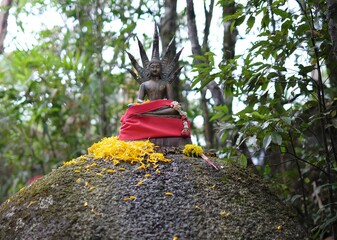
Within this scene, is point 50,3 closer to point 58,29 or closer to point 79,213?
point 58,29

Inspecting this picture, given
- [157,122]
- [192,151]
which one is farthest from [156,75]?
[192,151]

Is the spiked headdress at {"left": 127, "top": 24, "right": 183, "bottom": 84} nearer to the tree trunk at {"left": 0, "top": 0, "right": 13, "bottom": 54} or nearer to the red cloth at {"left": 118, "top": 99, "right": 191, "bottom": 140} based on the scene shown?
the red cloth at {"left": 118, "top": 99, "right": 191, "bottom": 140}

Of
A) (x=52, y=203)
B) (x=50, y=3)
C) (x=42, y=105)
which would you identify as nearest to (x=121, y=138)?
(x=52, y=203)

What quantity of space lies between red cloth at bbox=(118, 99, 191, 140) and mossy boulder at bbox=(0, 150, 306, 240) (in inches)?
9.0

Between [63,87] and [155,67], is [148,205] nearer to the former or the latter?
[155,67]

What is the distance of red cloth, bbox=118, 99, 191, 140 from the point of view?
308 cm

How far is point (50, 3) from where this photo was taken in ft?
22.5

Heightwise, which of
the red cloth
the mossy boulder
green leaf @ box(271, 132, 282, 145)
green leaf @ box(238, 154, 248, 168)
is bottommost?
the mossy boulder

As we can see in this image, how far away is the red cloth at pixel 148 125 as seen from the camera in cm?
308

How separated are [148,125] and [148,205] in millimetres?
795

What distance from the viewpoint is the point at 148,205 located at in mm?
2432

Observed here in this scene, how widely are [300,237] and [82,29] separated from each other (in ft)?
15.8

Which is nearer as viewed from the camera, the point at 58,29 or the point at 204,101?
the point at 204,101

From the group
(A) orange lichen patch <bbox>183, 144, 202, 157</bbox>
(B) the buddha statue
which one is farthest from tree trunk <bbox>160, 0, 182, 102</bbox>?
(A) orange lichen patch <bbox>183, 144, 202, 157</bbox>
